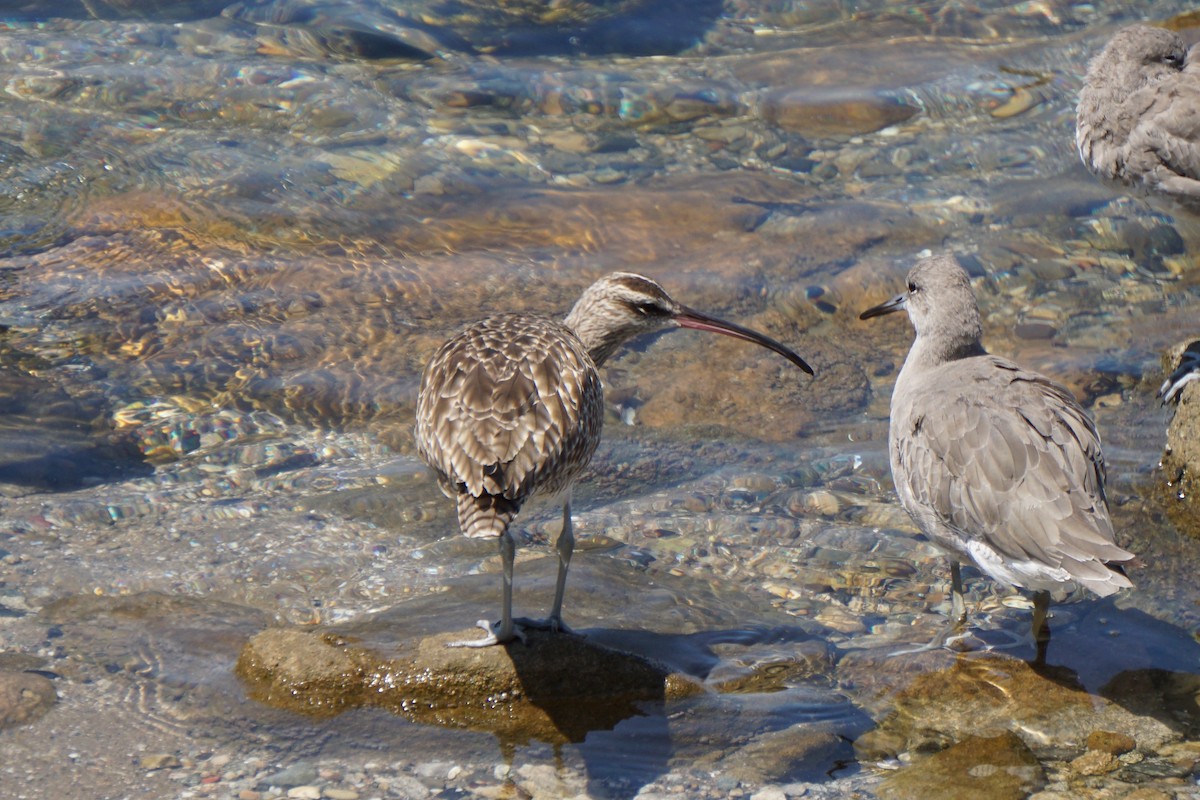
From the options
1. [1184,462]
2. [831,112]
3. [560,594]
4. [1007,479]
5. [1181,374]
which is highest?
[831,112]

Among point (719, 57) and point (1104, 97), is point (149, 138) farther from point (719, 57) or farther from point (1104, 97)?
point (1104, 97)

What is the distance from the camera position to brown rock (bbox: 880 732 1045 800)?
14.4 ft

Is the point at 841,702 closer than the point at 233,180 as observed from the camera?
Yes

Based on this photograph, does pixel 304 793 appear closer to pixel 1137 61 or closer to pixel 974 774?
pixel 974 774

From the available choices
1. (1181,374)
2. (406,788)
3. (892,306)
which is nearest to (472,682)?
(406,788)

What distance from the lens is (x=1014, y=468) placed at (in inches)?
204

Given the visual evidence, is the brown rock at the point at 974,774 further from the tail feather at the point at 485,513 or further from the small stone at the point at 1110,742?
the tail feather at the point at 485,513

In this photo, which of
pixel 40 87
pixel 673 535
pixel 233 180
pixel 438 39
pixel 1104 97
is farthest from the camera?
pixel 438 39

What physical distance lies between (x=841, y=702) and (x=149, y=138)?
7207 mm

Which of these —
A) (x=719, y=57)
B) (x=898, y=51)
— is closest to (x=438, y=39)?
(x=719, y=57)

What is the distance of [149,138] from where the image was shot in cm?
989

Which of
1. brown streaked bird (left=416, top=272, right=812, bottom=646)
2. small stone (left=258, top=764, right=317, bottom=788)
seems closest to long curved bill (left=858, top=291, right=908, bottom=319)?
brown streaked bird (left=416, top=272, right=812, bottom=646)

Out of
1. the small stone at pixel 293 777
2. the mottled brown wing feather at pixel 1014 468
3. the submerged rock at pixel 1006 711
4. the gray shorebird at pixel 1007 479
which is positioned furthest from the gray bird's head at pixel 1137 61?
the small stone at pixel 293 777

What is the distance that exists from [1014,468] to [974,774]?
128 centimetres
